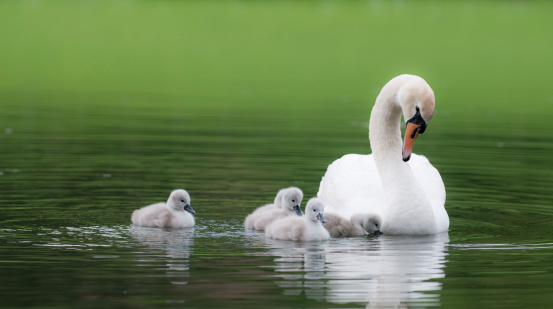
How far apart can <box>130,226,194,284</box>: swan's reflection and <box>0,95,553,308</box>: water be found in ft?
0.05

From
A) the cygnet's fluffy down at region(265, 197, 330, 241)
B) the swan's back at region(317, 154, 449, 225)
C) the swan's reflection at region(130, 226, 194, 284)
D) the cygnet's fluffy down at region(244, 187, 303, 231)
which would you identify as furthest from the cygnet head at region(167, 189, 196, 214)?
the swan's back at region(317, 154, 449, 225)

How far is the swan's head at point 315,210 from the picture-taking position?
10.1 meters

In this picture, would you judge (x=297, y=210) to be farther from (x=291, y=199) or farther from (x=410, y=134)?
(x=410, y=134)

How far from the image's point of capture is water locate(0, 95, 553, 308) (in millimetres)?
7996

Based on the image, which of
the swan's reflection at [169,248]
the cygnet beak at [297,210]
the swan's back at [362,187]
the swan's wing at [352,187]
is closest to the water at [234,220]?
the swan's reflection at [169,248]

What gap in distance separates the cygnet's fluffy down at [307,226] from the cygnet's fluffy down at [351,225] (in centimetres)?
31

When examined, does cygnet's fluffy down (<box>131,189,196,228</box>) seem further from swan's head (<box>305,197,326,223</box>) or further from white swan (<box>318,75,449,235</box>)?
white swan (<box>318,75,449,235</box>)

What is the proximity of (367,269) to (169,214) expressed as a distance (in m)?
2.58

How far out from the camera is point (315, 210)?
10102 mm

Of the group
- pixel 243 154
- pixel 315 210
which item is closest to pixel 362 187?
pixel 315 210

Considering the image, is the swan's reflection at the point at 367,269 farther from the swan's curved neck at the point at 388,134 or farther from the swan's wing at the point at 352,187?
the swan's curved neck at the point at 388,134

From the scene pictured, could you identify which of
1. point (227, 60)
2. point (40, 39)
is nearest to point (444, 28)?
point (227, 60)

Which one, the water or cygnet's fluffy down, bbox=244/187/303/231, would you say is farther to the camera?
cygnet's fluffy down, bbox=244/187/303/231

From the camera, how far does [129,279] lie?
8219 millimetres
